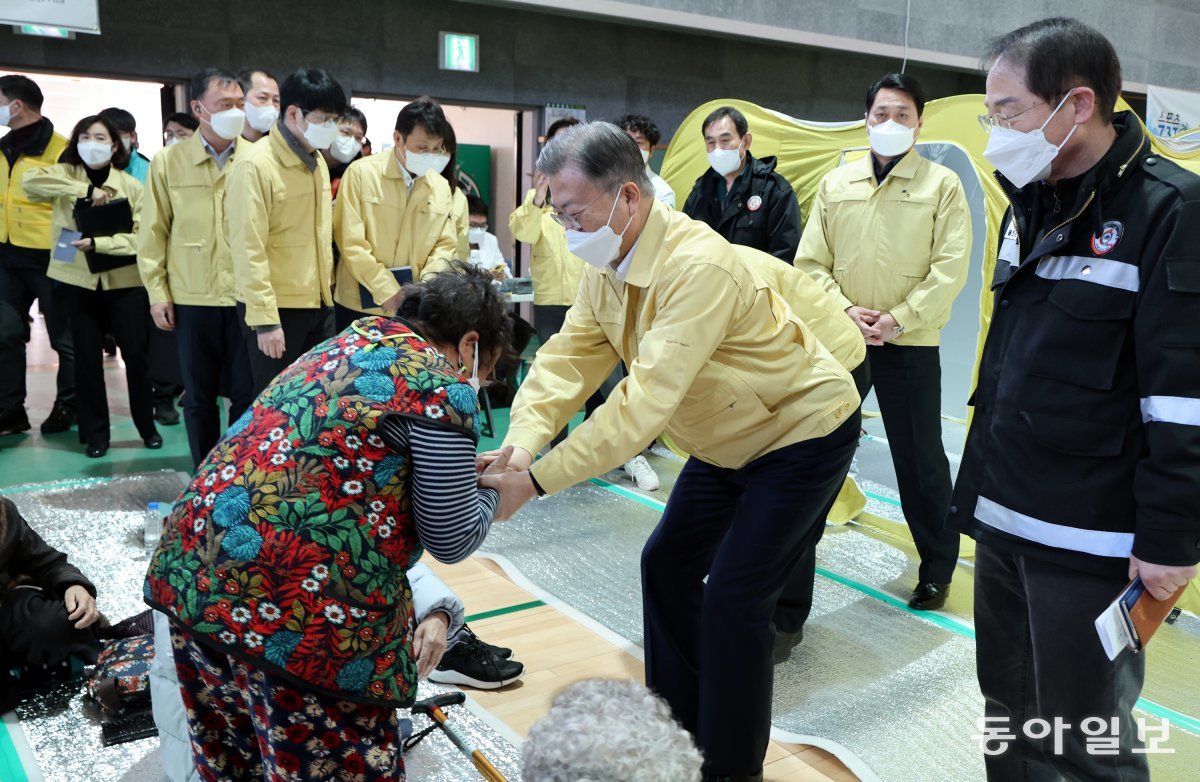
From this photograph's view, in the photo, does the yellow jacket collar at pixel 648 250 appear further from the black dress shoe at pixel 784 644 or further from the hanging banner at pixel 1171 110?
the hanging banner at pixel 1171 110

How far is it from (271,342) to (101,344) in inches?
62.7

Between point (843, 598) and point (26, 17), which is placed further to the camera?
point (26, 17)

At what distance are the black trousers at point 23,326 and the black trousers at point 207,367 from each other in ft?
3.54

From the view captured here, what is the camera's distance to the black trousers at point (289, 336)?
371 cm

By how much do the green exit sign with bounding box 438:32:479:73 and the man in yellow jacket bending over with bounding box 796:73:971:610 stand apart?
4.40 metres

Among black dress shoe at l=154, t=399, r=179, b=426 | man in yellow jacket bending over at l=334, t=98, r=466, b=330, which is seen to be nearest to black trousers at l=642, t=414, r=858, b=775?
man in yellow jacket bending over at l=334, t=98, r=466, b=330

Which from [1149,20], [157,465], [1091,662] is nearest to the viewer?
[1091,662]

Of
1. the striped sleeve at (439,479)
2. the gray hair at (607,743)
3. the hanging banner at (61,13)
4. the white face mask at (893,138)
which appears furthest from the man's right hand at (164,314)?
the gray hair at (607,743)

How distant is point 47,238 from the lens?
4.95 meters

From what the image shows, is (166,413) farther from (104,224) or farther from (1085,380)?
(1085,380)

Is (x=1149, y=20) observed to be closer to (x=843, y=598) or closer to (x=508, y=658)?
(x=843, y=598)

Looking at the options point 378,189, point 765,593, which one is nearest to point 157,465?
point 378,189

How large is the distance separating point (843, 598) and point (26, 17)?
4.58 metres

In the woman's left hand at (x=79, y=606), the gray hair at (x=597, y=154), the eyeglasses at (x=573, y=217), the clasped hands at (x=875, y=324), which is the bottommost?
the woman's left hand at (x=79, y=606)
